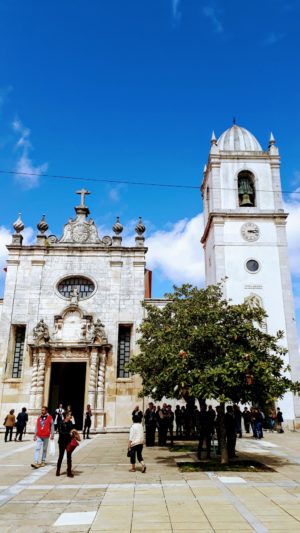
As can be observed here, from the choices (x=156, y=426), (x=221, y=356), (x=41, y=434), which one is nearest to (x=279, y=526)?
(x=221, y=356)

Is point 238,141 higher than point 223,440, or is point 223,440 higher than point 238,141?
point 238,141

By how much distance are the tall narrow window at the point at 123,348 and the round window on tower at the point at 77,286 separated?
9.78ft

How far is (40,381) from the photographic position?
71.7ft

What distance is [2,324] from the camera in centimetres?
2339

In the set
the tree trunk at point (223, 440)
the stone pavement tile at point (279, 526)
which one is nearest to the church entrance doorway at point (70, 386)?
the tree trunk at point (223, 440)

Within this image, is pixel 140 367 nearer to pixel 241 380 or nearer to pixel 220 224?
pixel 241 380

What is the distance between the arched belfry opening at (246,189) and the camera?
27.3 m

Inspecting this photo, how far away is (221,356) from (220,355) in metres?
0.13

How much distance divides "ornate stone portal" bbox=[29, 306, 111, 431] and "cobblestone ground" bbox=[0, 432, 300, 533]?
29.3 feet

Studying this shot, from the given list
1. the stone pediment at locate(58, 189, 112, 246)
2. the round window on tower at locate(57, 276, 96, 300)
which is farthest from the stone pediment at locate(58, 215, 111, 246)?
the round window on tower at locate(57, 276, 96, 300)

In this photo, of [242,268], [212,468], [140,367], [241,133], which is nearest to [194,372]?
[212,468]

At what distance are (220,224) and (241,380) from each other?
54.8ft

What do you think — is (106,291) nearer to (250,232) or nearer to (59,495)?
(250,232)

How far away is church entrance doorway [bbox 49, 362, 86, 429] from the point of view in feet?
80.9
